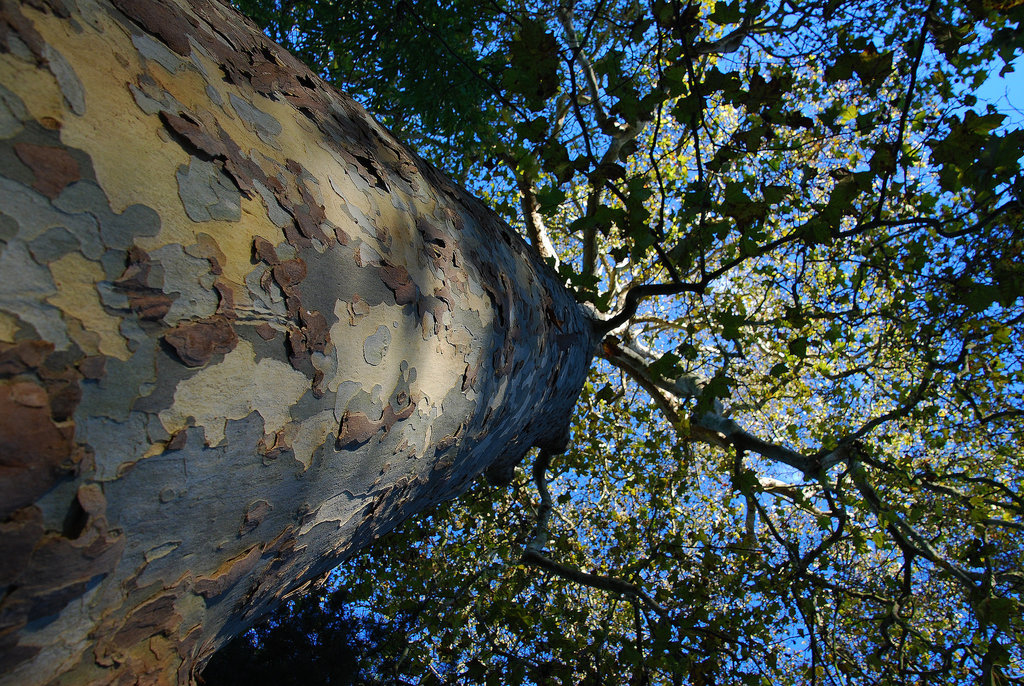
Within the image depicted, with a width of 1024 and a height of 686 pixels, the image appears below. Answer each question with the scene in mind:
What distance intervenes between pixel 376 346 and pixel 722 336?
2.35 metres

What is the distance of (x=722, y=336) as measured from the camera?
9.03 feet

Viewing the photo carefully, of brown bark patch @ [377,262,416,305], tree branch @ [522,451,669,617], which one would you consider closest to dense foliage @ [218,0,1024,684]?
tree branch @ [522,451,669,617]

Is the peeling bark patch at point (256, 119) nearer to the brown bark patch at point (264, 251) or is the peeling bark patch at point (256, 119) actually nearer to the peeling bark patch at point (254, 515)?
the brown bark patch at point (264, 251)

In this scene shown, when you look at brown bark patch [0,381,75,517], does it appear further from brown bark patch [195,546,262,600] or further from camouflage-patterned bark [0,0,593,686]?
brown bark patch [195,546,262,600]

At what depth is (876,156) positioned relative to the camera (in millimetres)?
2422

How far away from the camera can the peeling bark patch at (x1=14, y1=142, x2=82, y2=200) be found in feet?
1.60

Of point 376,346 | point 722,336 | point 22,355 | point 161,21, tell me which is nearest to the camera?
point 22,355

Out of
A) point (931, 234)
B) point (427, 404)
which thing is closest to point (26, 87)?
point (427, 404)

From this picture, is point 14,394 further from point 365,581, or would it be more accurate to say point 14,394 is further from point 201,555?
point 365,581

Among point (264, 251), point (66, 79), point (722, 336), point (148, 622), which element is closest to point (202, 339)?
point (264, 251)

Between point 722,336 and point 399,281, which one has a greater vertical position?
point 722,336

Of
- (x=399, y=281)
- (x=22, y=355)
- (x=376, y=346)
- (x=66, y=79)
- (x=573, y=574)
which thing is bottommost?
(x=22, y=355)

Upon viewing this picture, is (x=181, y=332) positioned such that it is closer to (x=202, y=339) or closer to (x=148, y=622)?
(x=202, y=339)

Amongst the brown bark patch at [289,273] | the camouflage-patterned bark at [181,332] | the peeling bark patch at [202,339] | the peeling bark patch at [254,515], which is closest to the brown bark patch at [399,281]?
the camouflage-patterned bark at [181,332]
